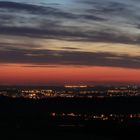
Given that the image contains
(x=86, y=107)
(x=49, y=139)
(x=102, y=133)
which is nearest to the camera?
(x=49, y=139)

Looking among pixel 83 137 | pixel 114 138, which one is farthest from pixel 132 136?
pixel 83 137

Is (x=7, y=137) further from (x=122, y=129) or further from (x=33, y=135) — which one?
(x=122, y=129)

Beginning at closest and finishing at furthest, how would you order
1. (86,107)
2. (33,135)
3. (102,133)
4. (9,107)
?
1. (33,135)
2. (102,133)
3. (9,107)
4. (86,107)

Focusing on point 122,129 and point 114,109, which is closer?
point 122,129

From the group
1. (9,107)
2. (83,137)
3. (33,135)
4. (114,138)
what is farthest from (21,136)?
(9,107)

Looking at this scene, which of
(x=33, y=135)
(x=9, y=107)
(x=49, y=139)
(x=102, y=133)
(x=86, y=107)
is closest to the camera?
(x=49, y=139)

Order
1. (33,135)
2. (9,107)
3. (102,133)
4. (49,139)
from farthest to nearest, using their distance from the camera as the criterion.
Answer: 1. (9,107)
2. (102,133)
3. (33,135)
4. (49,139)

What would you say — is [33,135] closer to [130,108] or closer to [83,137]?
[83,137]

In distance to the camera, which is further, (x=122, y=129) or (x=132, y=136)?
(x=122, y=129)
